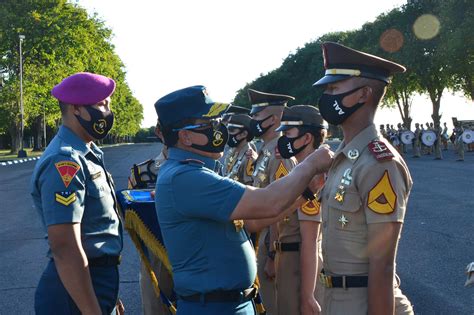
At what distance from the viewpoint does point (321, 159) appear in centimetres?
325

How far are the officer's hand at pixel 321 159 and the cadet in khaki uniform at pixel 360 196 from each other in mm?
54

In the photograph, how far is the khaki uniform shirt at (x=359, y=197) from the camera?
3.02 metres

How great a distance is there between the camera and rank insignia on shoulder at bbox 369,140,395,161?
3.07 meters

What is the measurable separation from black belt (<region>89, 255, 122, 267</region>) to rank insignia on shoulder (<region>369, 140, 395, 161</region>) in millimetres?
1636

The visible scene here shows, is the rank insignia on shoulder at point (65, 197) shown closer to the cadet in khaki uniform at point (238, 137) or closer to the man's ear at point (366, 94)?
the man's ear at point (366, 94)

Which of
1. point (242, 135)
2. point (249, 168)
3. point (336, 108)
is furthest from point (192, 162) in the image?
point (242, 135)

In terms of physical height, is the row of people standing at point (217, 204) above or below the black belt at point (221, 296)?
above

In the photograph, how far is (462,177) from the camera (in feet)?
71.9

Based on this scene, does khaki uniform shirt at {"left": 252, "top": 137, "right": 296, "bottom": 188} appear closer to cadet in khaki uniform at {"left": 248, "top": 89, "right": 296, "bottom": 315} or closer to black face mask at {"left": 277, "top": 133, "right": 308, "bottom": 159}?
cadet in khaki uniform at {"left": 248, "top": 89, "right": 296, "bottom": 315}

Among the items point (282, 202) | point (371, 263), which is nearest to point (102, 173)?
point (282, 202)

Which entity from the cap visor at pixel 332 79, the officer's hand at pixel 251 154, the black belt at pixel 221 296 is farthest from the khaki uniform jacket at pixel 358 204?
the officer's hand at pixel 251 154

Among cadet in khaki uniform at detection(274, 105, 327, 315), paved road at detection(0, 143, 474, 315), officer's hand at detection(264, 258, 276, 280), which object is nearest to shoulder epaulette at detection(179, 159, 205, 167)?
cadet in khaki uniform at detection(274, 105, 327, 315)

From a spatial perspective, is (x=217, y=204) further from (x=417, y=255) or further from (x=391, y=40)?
(x=391, y=40)

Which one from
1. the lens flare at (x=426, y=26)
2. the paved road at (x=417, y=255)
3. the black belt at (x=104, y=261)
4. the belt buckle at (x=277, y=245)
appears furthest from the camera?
the lens flare at (x=426, y=26)
